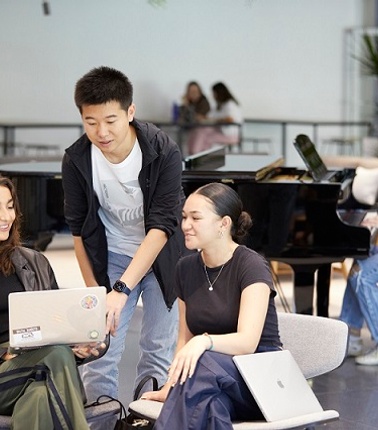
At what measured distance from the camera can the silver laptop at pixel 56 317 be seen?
2.81 m

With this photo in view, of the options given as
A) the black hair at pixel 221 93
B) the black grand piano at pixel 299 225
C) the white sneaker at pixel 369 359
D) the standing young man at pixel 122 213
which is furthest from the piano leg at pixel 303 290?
the black hair at pixel 221 93

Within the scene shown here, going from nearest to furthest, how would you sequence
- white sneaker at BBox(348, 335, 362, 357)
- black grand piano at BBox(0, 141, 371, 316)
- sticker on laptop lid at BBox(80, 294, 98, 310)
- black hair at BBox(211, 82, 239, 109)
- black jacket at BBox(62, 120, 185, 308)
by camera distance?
sticker on laptop lid at BBox(80, 294, 98, 310) < black jacket at BBox(62, 120, 185, 308) < black grand piano at BBox(0, 141, 371, 316) < white sneaker at BBox(348, 335, 362, 357) < black hair at BBox(211, 82, 239, 109)

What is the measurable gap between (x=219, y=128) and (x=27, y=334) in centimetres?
945

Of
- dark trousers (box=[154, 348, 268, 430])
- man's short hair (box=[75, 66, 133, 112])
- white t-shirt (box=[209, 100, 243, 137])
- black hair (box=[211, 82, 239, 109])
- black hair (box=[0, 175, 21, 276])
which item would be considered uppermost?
black hair (box=[211, 82, 239, 109])

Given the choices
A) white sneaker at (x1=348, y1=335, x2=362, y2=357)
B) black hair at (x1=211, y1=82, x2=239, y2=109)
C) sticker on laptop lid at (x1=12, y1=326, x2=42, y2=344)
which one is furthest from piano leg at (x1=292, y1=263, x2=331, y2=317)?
black hair at (x1=211, y1=82, x2=239, y2=109)

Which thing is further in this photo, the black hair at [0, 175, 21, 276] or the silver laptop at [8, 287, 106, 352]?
the black hair at [0, 175, 21, 276]

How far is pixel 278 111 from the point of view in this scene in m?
14.3

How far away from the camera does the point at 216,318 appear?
3023 mm

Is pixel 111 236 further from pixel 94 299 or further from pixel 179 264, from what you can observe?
pixel 94 299

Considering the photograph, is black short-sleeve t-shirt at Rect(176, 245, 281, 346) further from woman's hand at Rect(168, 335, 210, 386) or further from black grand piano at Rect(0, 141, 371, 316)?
black grand piano at Rect(0, 141, 371, 316)

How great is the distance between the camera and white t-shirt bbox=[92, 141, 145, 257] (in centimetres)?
338

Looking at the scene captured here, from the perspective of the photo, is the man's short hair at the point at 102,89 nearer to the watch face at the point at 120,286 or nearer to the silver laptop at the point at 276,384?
the watch face at the point at 120,286

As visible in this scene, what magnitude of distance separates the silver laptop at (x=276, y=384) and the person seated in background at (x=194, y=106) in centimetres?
930

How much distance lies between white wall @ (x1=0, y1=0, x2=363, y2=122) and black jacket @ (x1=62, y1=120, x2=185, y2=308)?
6967 mm
